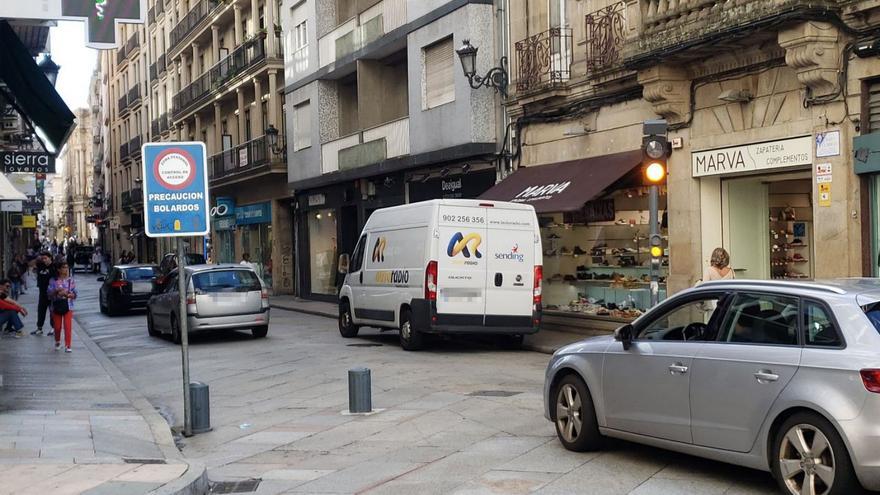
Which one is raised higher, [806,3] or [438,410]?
[806,3]

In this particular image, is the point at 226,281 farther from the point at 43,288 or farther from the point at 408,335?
the point at 43,288

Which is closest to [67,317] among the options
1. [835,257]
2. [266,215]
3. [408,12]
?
[408,12]

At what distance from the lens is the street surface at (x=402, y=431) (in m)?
7.19

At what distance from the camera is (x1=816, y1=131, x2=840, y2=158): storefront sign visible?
42.5 ft

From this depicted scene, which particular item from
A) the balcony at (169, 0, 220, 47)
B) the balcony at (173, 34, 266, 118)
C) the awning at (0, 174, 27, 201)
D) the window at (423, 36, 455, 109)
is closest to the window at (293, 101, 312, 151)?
the balcony at (173, 34, 266, 118)

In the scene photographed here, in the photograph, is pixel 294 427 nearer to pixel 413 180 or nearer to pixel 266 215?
pixel 413 180

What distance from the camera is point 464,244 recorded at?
15.7 metres

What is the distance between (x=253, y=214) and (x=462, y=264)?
24.4 m

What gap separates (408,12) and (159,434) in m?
16.8

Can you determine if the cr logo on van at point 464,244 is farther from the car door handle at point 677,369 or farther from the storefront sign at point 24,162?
the storefront sign at point 24,162

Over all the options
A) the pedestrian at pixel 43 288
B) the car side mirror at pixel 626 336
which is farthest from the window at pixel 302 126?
the car side mirror at pixel 626 336

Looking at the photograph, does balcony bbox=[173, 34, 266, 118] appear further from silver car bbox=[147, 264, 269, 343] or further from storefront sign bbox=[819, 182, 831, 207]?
storefront sign bbox=[819, 182, 831, 207]

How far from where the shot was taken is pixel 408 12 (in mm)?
24375

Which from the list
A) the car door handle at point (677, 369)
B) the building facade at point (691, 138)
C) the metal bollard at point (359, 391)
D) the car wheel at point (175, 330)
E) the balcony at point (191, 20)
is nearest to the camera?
the car door handle at point (677, 369)
